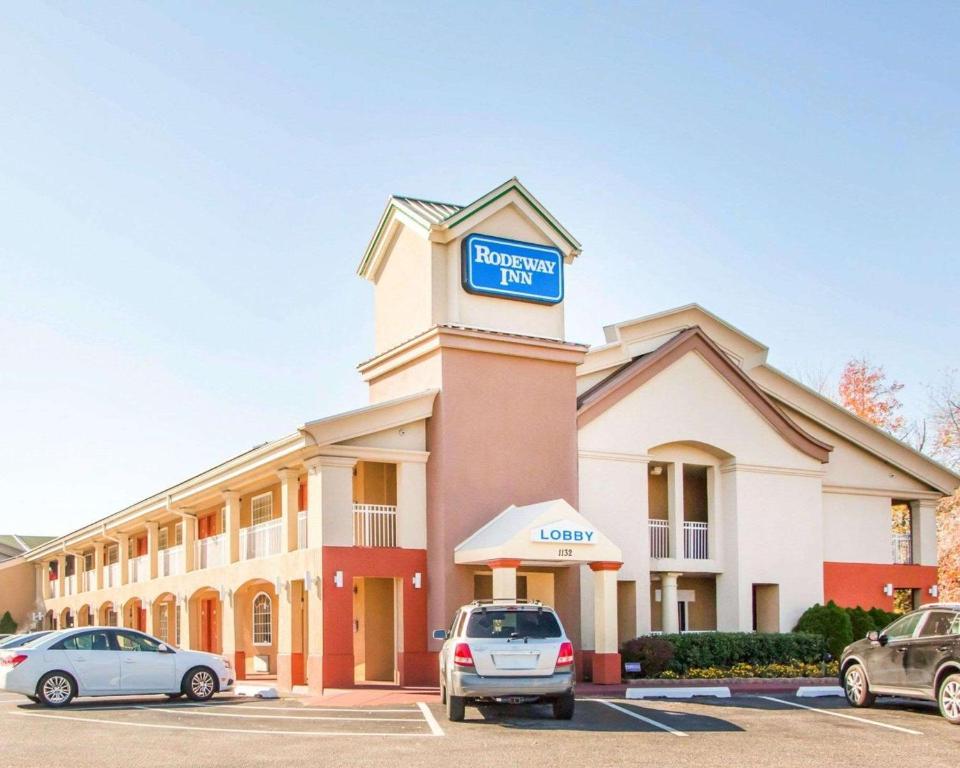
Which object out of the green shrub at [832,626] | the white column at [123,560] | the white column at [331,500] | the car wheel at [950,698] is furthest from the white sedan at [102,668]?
the white column at [123,560]

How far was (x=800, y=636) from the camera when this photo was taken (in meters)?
28.9

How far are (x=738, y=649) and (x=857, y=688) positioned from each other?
748 cm

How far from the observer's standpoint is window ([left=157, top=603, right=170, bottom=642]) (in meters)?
41.5

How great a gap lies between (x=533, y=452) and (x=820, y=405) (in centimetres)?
1068

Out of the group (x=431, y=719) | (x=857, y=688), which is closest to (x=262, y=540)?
(x=431, y=719)

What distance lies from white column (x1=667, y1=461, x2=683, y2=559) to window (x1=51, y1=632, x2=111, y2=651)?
14.8 metres

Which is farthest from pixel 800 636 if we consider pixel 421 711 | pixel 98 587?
pixel 98 587

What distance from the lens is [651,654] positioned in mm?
25766

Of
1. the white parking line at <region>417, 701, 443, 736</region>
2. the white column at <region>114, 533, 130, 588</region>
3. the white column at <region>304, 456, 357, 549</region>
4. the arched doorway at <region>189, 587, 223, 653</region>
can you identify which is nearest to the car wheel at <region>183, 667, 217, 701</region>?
the white column at <region>304, 456, 357, 549</region>

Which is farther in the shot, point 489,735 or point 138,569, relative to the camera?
point 138,569

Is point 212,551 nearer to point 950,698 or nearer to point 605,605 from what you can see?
point 605,605

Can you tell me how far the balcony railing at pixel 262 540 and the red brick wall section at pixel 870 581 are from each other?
589 inches

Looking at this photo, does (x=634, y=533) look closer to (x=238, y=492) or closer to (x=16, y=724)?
(x=238, y=492)

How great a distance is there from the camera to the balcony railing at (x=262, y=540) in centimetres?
2920
